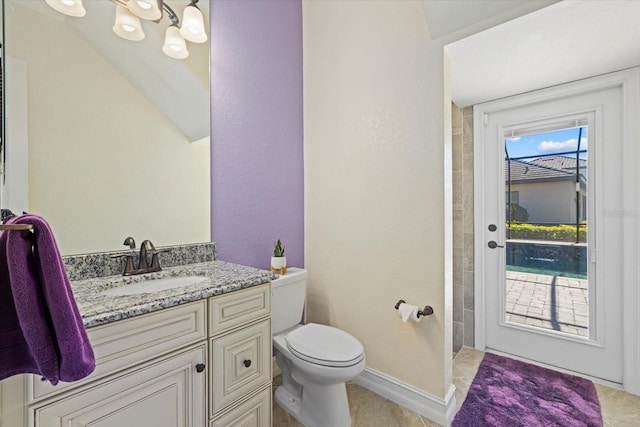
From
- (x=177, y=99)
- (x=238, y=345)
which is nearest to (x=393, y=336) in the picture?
(x=238, y=345)

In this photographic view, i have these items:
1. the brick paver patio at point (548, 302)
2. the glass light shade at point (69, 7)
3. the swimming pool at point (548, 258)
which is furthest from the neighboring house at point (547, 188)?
the glass light shade at point (69, 7)

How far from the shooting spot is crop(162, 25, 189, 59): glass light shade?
153 centimetres

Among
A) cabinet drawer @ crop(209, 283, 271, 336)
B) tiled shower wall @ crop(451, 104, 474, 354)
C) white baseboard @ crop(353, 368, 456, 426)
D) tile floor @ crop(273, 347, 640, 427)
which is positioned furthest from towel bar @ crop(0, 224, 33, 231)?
tiled shower wall @ crop(451, 104, 474, 354)

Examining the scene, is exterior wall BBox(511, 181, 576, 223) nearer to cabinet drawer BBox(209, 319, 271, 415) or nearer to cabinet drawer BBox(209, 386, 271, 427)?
cabinet drawer BBox(209, 319, 271, 415)

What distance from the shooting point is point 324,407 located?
1.51 m

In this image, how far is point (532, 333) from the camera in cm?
213

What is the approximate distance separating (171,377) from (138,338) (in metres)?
0.21

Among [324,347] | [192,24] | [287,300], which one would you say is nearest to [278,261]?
[287,300]

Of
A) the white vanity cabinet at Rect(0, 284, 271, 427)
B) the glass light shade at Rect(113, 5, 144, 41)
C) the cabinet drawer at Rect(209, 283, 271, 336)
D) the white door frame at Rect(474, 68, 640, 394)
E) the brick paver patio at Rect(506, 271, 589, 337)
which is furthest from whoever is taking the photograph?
the brick paver patio at Rect(506, 271, 589, 337)

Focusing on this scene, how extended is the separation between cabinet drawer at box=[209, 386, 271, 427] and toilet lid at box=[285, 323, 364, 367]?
0.24 m

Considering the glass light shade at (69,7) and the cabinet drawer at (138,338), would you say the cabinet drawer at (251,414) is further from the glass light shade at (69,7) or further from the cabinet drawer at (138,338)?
the glass light shade at (69,7)

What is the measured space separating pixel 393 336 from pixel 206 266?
1198mm

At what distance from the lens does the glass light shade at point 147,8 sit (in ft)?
4.57

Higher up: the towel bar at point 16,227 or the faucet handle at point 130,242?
the towel bar at point 16,227
